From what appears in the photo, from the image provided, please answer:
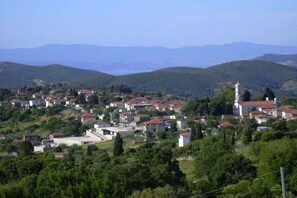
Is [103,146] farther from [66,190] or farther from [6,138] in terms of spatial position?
[66,190]

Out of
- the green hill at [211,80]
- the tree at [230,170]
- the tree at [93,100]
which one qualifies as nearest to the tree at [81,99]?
the tree at [93,100]

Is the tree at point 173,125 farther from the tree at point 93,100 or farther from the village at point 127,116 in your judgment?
the tree at point 93,100

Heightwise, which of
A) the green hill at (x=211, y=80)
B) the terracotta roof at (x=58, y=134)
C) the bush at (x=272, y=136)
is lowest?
the terracotta roof at (x=58, y=134)

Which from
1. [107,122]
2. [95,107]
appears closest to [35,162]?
[107,122]

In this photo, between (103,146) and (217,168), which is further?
(103,146)

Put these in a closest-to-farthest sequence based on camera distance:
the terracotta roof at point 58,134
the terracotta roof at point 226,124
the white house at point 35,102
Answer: the terracotta roof at point 226,124, the terracotta roof at point 58,134, the white house at point 35,102

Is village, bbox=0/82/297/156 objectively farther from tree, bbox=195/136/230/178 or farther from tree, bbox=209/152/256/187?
tree, bbox=209/152/256/187

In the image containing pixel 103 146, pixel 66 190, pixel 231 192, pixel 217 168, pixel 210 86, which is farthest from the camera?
pixel 210 86

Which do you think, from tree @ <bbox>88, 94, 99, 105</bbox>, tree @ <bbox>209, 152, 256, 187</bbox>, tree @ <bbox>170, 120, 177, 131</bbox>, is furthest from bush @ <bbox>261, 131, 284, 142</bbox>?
tree @ <bbox>88, 94, 99, 105</bbox>
